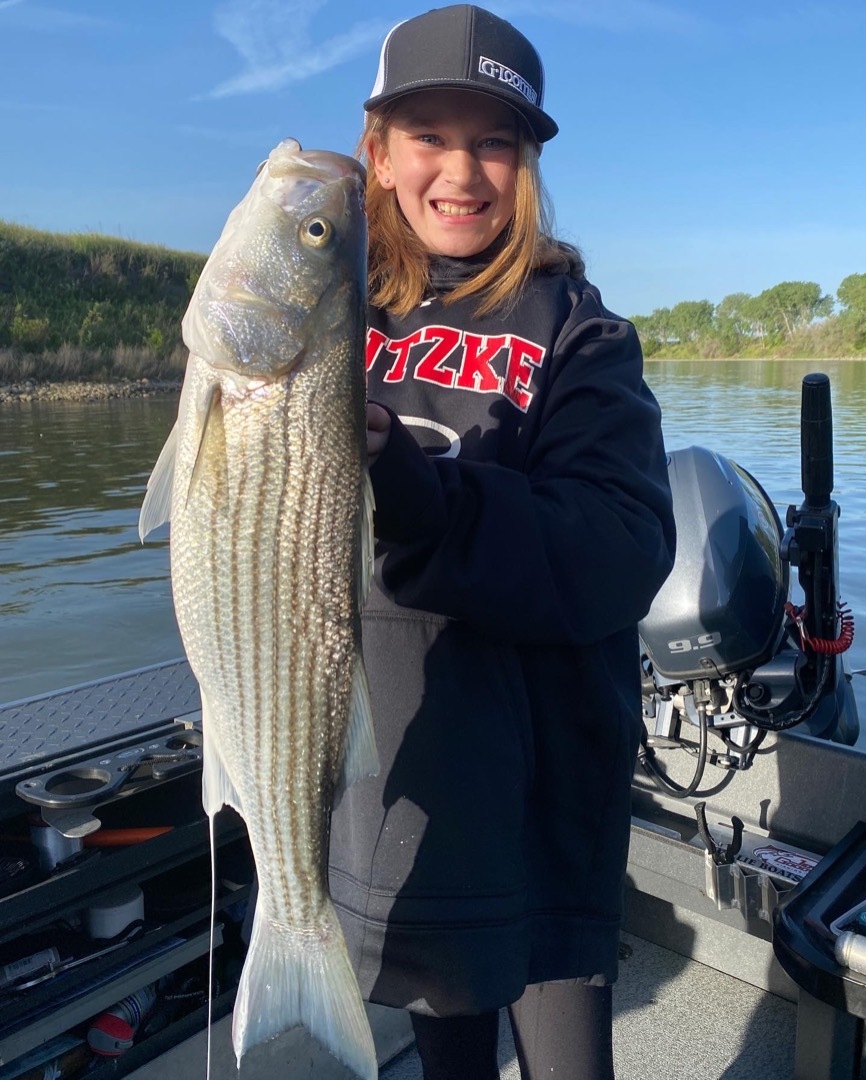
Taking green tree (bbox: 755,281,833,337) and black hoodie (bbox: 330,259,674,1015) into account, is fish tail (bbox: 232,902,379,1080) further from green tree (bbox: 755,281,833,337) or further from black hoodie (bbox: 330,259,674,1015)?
green tree (bbox: 755,281,833,337)

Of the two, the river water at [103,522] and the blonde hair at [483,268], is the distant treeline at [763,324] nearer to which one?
the river water at [103,522]

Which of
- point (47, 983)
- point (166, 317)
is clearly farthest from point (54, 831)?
point (166, 317)

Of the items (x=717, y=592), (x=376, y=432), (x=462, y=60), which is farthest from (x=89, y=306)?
(x=376, y=432)

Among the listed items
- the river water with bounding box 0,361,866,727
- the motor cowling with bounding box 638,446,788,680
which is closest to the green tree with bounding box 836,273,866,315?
the river water with bounding box 0,361,866,727

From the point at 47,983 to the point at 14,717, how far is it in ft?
3.12

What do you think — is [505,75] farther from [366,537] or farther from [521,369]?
[366,537]

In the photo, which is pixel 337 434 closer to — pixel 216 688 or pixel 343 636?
pixel 343 636

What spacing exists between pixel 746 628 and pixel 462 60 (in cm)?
228

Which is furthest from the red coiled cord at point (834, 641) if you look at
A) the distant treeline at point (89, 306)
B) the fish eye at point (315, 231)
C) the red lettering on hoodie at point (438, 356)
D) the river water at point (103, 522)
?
the distant treeline at point (89, 306)

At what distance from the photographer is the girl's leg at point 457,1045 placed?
1.88 meters

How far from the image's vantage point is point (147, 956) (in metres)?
2.38

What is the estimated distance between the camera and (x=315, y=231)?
1.55 m

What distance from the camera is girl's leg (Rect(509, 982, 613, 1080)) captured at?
5.89ft

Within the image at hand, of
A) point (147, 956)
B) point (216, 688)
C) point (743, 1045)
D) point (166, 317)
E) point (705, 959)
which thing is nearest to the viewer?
point (216, 688)
